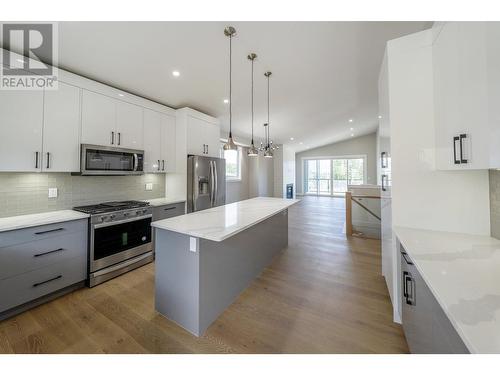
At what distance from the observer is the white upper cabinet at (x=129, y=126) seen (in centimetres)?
284

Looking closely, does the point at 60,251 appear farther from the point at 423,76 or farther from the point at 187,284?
the point at 423,76

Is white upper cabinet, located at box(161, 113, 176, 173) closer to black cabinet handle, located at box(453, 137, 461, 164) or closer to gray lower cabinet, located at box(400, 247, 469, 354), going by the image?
gray lower cabinet, located at box(400, 247, 469, 354)

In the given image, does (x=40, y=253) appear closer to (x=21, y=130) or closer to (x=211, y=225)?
(x=21, y=130)

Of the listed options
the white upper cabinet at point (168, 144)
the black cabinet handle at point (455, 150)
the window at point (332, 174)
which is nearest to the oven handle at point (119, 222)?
the white upper cabinet at point (168, 144)

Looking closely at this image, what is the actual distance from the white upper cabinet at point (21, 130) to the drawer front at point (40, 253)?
0.76 metres

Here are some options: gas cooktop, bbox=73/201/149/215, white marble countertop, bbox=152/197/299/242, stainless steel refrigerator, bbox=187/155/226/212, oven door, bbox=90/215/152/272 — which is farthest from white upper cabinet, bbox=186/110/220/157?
white marble countertop, bbox=152/197/299/242

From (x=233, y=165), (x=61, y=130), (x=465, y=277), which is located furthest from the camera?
(x=233, y=165)

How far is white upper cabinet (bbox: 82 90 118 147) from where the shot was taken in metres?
2.50

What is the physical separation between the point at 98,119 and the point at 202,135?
1.64m

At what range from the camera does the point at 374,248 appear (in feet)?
11.8

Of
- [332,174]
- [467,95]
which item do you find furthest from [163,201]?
[332,174]

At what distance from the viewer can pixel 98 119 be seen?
8.57 feet

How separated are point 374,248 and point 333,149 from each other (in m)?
8.04
